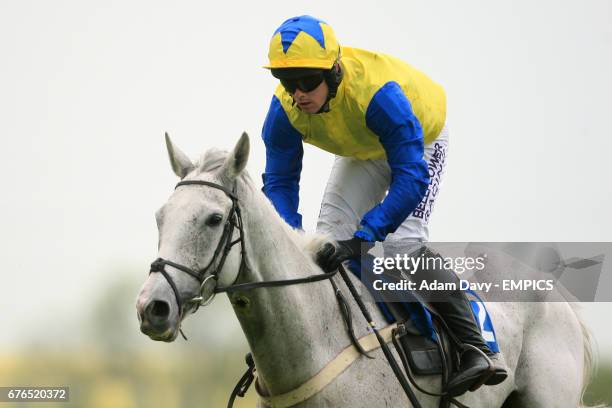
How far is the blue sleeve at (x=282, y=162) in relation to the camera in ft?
16.6

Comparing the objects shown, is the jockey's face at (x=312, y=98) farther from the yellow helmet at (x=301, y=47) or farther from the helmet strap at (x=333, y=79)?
the yellow helmet at (x=301, y=47)

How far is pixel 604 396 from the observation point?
9.48 meters

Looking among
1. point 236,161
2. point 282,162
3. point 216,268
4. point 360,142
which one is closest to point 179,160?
point 236,161

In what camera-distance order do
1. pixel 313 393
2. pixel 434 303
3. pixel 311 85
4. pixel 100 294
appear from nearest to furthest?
pixel 313 393 < pixel 311 85 < pixel 434 303 < pixel 100 294

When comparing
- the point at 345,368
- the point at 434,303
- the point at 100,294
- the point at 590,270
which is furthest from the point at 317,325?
the point at 100,294

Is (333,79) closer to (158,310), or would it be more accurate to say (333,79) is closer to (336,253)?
(336,253)

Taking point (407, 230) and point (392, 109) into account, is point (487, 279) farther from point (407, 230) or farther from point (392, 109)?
point (392, 109)

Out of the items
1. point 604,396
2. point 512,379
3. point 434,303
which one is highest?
point 434,303

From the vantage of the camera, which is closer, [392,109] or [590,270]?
[392,109]

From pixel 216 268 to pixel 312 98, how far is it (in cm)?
124

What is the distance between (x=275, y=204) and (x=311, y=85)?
83 cm

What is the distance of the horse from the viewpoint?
3.64 meters

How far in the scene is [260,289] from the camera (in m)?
4.07

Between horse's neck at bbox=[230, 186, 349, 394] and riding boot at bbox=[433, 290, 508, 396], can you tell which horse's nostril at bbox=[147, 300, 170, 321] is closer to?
horse's neck at bbox=[230, 186, 349, 394]
